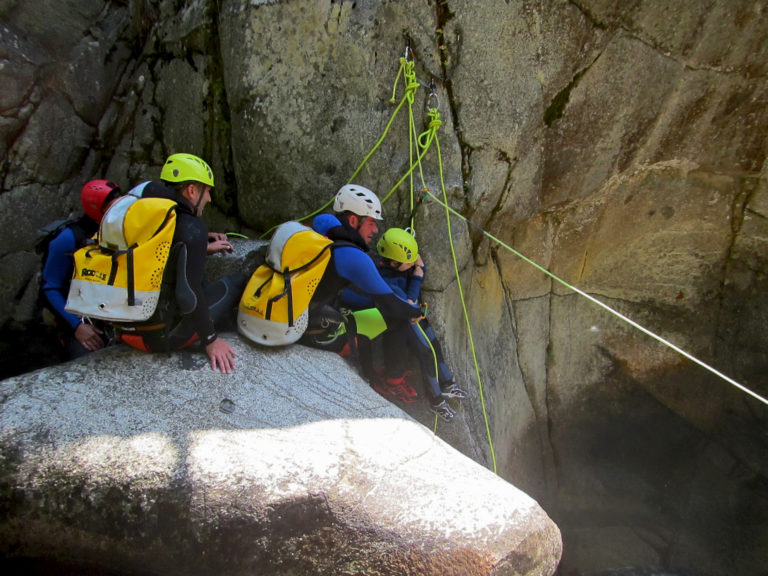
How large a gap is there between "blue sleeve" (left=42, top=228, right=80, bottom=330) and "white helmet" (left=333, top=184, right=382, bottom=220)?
68.8 inches

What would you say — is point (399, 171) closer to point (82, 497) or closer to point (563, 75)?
point (563, 75)

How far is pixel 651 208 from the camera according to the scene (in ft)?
19.1

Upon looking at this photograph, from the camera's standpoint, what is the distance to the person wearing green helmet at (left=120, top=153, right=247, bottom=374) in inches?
114

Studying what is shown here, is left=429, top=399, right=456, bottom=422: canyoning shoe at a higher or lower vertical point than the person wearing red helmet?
lower

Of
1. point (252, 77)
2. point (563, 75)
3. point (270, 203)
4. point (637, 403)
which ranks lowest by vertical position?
point (637, 403)

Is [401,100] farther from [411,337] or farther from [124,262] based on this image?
[124,262]

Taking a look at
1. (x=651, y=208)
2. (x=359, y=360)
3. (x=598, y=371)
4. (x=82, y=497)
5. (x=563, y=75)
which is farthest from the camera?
(x=598, y=371)

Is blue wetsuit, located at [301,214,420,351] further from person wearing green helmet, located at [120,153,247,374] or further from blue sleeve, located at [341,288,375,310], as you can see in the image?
person wearing green helmet, located at [120,153,247,374]

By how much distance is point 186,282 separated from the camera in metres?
2.88

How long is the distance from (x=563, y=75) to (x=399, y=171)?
1.71 meters

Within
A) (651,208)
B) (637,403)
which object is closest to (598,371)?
(637,403)

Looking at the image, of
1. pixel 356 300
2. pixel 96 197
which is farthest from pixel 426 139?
pixel 96 197

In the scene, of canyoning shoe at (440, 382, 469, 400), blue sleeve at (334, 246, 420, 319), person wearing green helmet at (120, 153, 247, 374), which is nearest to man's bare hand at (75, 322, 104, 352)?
person wearing green helmet at (120, 153, 247, 374)

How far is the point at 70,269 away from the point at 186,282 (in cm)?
120
